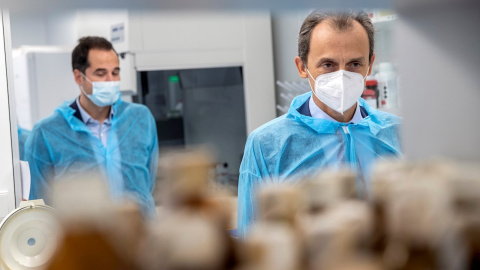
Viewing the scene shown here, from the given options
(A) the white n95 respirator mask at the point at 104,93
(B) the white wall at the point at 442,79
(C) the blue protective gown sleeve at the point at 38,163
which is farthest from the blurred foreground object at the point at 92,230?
(A) the white n95 respirator mask at the point at 104,93

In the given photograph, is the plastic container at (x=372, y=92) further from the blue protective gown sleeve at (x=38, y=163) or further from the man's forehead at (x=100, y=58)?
the blue protective gown sleeve at (x=38, y=163)

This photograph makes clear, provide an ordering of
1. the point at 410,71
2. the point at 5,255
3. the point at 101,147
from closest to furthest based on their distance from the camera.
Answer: the point at 410,71 < the point at 5,255 < the point at 101,147

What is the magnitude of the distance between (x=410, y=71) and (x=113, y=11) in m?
0.38

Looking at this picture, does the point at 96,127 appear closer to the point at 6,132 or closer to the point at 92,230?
the point at 6,132

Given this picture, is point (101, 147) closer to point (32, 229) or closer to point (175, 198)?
point (32, 229)

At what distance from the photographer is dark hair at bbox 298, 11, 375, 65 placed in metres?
1.97

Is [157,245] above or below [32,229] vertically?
above

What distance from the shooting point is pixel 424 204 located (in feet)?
1.37

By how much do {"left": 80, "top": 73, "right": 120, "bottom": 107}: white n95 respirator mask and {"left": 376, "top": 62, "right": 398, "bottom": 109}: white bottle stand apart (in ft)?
4.81

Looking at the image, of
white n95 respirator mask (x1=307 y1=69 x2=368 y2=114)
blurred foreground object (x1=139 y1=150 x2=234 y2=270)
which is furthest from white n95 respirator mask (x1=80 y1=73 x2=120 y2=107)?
blurred foreground object (x1=139 y1=150 x2=234 y2=270)

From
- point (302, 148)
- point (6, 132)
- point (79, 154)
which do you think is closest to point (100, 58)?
point (79, 154)

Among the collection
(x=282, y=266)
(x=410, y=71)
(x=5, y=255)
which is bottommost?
(x=5, y=255)

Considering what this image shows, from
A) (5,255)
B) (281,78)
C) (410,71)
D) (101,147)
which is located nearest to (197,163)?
(410,71)

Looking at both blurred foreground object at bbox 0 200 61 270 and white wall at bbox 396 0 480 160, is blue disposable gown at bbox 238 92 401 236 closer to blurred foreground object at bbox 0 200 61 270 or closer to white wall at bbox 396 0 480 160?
blurred foreground object at bbox 0 200 61 270
